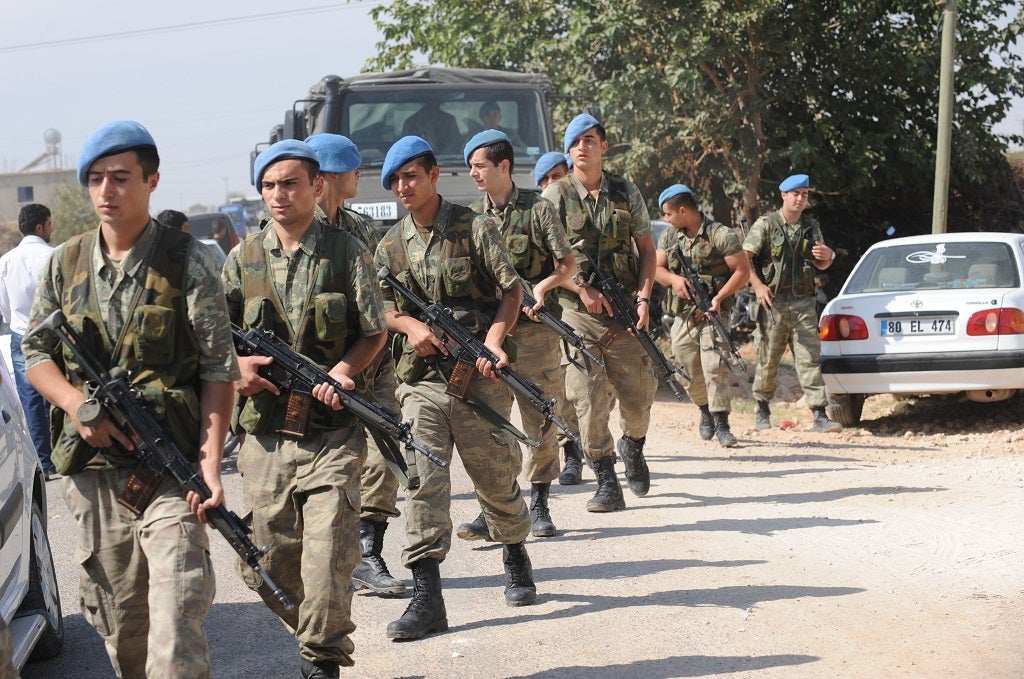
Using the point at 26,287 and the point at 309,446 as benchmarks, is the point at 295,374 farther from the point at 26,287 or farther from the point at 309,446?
the point at 26,287

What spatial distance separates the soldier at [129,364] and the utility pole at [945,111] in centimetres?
1185

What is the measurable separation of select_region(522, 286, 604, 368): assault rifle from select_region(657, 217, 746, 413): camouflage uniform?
306 centimetres

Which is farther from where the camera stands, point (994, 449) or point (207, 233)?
point (207, 233)

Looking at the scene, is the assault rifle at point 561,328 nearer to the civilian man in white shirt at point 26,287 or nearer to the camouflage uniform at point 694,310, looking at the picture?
the camouflage uniform at point 694,310

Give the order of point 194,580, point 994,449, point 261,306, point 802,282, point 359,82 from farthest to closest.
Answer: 1. point 359,82
2. point 802,282
3. point 994,449
4. point 261,306
5. point 194,580

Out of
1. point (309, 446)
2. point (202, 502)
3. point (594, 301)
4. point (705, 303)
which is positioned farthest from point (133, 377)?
point (705, 303)

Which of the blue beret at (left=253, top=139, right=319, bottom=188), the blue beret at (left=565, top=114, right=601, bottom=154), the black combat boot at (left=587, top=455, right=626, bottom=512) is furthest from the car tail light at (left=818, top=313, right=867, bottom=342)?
the blue beret at (left=253, top=139, right=319, bottom=188)

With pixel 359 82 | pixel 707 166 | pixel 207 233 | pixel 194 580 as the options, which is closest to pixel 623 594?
pixel 194 580

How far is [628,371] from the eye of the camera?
26.1ft

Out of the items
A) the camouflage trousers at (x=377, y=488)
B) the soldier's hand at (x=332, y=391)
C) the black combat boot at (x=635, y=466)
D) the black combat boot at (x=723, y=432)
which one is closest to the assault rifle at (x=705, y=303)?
the black combat boot at (x=723, y=432)

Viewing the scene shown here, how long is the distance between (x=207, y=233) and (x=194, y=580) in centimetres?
2531

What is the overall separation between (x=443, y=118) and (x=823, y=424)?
452 cm

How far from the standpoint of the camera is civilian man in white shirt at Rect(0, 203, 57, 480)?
9781 mm

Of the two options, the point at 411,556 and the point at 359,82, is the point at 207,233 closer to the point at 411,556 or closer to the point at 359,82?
the point at 359,82
